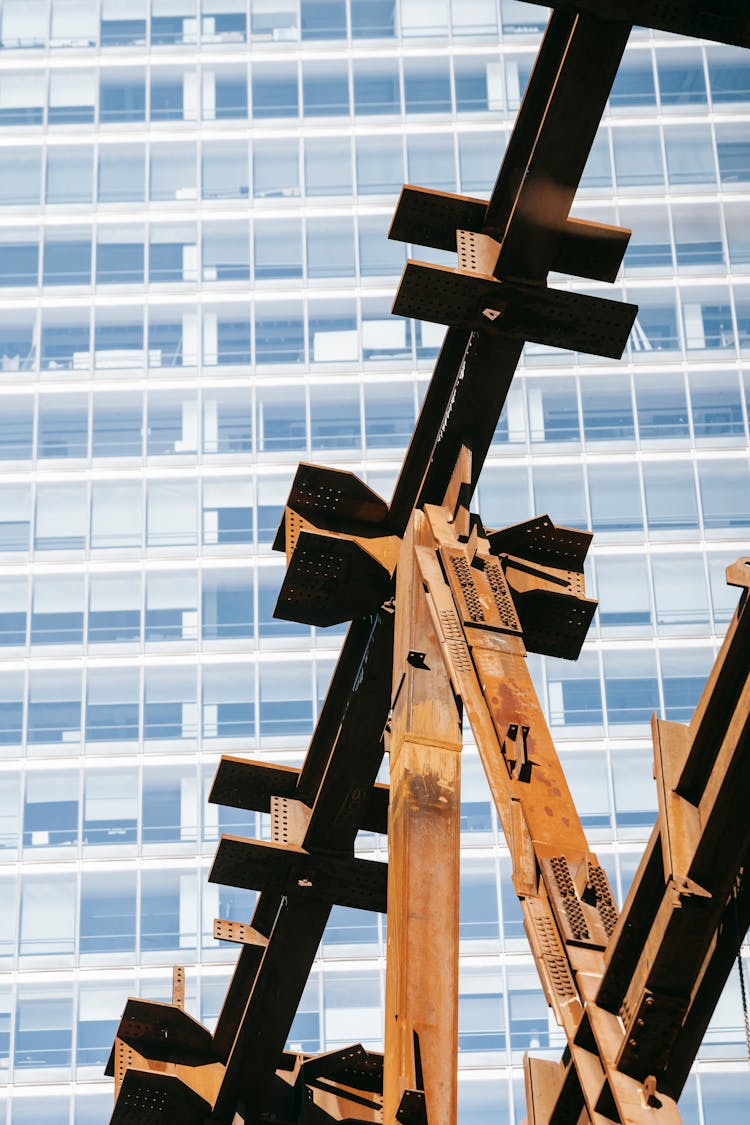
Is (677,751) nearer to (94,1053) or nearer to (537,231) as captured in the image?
(537,231)

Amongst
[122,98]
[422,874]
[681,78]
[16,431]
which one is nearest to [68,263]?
[16,431]

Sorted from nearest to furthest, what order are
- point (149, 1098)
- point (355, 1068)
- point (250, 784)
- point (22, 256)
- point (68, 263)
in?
1. point (250, 784)
2. point (149, 1098)
3. point (355, 1068)
4. point (68, 263)
5. point (22, 256)

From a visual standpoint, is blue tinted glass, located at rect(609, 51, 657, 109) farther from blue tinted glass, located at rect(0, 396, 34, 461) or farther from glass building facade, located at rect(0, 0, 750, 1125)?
blue tinted glass, located at rect(0, 396, 34, 461)

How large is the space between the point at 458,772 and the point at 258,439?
A: 5508cm

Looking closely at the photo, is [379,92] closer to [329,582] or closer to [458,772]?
[329,582]

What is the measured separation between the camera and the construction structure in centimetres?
741

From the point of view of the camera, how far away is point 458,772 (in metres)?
10.4

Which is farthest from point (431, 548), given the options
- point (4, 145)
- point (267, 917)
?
point (4, 145)

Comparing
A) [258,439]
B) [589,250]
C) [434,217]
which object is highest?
[258,439]

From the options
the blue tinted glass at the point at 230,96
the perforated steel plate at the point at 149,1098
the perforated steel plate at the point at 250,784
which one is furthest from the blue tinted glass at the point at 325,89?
the perforated steel plate at the point at 149,1098

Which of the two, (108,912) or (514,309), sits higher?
(108,912)

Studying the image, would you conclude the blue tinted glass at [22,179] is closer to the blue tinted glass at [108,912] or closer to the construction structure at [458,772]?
the blue tinted glass at [108,912]

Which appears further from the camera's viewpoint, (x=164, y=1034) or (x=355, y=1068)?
(x=355, y=1068)

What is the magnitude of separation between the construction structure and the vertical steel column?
13mm
